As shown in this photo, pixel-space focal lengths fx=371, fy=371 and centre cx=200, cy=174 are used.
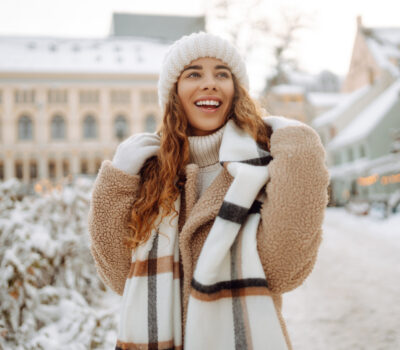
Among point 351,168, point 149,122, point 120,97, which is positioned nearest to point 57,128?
point 120,97

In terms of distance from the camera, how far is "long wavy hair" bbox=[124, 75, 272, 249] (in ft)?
5.06

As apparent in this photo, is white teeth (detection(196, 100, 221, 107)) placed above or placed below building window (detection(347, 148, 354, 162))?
above

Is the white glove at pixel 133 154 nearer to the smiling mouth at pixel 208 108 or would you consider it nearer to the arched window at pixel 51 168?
the smiling mouth at pixel 208 108

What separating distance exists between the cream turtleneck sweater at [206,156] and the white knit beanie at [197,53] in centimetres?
32

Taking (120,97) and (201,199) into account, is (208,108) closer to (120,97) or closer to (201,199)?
(201,199)

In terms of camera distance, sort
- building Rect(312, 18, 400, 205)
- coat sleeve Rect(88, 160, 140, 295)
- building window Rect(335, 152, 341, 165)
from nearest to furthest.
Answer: coat sleeve Rect(88, 160, 140, 295) < building Rect(312, 18, 400, 205) < building window Rect(335, 152, 341, 165)

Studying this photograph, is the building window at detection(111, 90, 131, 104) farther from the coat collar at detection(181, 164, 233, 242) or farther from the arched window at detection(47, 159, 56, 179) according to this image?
the coat collar at detection(181, 164, 233, 242)

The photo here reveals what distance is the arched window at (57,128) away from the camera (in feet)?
113

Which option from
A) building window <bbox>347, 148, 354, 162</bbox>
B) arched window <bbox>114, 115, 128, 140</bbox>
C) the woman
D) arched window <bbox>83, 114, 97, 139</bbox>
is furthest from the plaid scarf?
arched window <bbox>83, 114, 97, 139</bbox>

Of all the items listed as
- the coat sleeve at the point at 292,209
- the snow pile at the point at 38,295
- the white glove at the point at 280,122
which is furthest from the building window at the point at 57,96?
the coat sleeve at the point at 292,209

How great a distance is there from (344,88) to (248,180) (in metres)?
39.0

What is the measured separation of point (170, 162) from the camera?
1.63m

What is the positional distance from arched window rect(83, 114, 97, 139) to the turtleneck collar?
34935 mm

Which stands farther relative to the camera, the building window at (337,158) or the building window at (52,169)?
the building window at (52,169)
